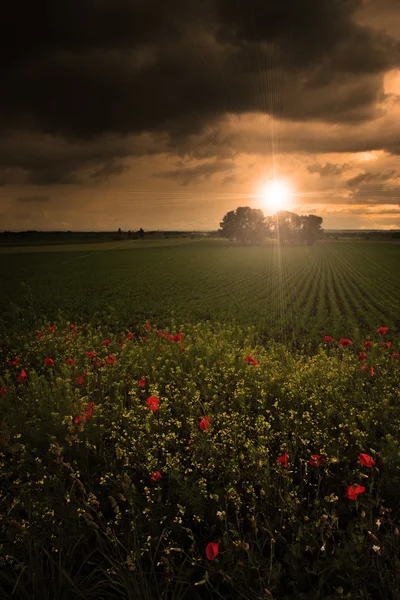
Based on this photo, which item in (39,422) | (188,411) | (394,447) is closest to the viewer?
(394,447)

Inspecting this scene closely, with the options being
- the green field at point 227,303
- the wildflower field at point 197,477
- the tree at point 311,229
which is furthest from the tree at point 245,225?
the wildflower field at point 197,477

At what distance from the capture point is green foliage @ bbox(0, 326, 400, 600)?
2328 mm

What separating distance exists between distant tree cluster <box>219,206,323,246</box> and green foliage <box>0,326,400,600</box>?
91.7 m

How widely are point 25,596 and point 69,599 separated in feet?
0.93

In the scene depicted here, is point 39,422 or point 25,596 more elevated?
point 39,422

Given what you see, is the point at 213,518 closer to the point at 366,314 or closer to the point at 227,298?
the point at 366,314

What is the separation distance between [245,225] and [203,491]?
97.0 meters

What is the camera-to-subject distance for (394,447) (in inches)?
126

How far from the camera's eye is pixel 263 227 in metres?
97.2

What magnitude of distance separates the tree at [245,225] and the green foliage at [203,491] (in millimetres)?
91349

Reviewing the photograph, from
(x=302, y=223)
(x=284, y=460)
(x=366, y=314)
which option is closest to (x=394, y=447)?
(x=284, y=460)

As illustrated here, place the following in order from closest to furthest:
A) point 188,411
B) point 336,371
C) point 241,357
Answer: point 188,411
point 336,371
point 241,357

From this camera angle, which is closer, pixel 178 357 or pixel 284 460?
pixel 284 460

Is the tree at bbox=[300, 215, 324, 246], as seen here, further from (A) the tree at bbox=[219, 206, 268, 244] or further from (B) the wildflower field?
(B) the wildflower field
